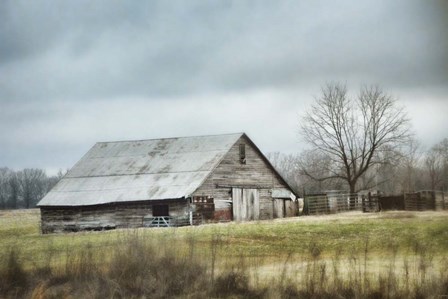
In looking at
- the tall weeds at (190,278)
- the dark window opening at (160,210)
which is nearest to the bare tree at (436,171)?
the dark window opening at (160,210)

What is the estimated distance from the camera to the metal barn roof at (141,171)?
2886 cm

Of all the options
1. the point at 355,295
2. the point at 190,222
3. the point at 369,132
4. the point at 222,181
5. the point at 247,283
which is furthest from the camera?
the point at 369,132

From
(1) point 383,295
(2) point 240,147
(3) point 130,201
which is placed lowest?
(1) point 383,295

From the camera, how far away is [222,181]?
30.1 metres

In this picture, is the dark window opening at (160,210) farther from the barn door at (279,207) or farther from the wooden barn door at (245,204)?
the barn door at (279,207)

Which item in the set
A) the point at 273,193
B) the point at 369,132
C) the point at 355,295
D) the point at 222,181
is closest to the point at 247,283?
the point at 355,295

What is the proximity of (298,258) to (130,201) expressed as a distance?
16.1 metres

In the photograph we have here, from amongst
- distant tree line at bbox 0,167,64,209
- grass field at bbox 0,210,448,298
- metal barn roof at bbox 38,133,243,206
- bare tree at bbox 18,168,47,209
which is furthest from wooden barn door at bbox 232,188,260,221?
grass field at bbox 0,210,448,298

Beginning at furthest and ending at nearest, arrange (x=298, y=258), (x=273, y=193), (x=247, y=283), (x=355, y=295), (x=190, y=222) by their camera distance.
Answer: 1. (x=273, y=193)
2. (x=190, y=222)
3. (x=298, y=258)
4. (x=247, y=283)
5. (x=355, y=295)

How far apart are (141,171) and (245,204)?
207 inches

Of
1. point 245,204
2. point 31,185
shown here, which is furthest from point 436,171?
point 31,185

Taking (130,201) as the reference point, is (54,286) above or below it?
below

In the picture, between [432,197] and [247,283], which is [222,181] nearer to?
[432,197]

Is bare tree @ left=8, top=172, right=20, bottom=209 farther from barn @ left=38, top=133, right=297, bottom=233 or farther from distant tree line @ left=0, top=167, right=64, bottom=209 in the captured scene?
barn @ left=38, top=133, right=297, bottom=233
